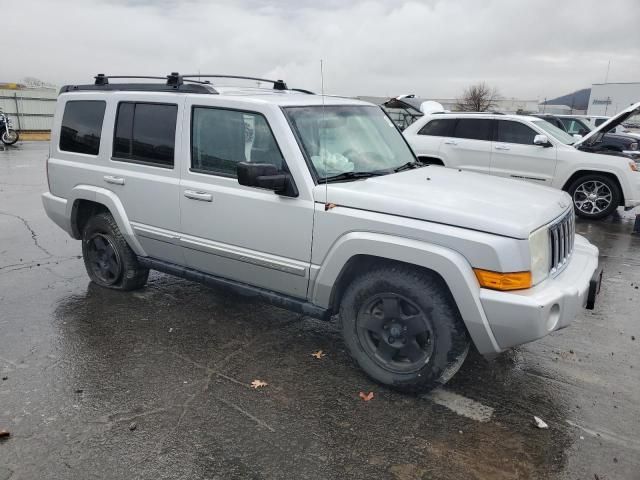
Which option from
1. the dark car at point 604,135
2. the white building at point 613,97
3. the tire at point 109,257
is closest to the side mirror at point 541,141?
the dark car at point 604,135

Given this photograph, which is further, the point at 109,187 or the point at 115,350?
the point at 109,187

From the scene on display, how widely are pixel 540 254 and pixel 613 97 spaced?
64.7 meters

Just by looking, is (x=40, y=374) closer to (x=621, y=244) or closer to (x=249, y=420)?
(x=249, y=420)

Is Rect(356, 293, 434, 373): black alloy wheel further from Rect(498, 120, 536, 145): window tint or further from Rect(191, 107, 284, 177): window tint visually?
Rect(498, 120, 536, 145): window tint

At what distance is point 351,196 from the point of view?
135 inches

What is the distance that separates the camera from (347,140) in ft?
13.3

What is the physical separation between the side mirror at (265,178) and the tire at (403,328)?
2.62 ft

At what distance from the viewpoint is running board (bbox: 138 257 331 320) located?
3.76 m

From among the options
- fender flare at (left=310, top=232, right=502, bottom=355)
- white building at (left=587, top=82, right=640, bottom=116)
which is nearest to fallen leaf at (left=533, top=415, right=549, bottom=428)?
fender flare at (left=310, top=232, right=502, bottom=355)

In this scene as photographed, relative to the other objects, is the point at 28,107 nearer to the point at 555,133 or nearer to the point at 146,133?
the point at 555,133

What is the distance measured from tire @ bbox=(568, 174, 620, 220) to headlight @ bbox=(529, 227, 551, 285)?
6843 mm

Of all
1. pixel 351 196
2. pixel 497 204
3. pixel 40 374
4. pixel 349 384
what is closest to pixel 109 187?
pixel 40 374

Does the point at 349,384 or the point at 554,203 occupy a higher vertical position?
the point at 554,203

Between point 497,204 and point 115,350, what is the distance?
3.01 metres
